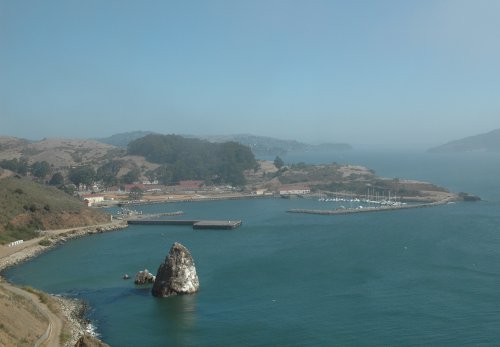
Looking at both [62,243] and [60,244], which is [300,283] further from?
[62,243]

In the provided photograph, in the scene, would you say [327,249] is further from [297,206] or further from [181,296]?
[297,206]

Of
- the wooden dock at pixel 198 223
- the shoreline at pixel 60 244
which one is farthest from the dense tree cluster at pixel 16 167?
the shoreline at pixel 60 244

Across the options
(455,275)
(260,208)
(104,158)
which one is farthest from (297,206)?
(104,158)

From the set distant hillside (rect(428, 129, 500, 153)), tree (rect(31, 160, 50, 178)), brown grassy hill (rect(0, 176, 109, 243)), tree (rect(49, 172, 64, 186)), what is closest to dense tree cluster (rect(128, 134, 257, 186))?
tree (rect(31, 160, 50, 178))

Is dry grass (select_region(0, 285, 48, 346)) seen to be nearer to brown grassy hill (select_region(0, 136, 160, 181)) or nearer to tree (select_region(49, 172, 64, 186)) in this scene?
tree (select_region(49, 172, 64, 186))

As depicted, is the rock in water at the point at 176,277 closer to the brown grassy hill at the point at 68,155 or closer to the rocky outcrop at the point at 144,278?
the rocky outcrop at the point at 144,278

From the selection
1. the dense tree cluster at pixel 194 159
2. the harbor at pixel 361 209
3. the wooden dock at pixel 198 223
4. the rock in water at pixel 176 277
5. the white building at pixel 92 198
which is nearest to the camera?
the rock in water at pixel 176 277
